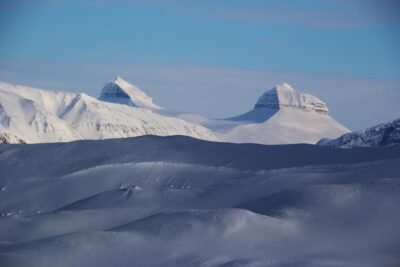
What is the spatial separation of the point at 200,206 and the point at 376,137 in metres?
68.8

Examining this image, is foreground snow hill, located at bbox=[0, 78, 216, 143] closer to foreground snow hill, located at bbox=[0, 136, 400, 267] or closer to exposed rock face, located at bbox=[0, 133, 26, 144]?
exposed rock face, located at bbox=[0, 133, 26, 144]

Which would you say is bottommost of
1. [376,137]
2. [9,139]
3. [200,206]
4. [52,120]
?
[52,120]

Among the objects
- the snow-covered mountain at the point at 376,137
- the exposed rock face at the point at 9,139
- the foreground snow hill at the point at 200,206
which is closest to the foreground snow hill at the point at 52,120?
the exposed rock face at the point at 9,139

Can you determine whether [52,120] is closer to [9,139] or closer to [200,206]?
[9,139]

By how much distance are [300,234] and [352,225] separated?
1.82m

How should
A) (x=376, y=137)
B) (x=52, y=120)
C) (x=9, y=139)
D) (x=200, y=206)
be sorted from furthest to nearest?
(x=52, y=120) < (x=376, y=137) < (x=9, y=139) < (x=200, y=206)

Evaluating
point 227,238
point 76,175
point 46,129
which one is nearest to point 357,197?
point 227,238

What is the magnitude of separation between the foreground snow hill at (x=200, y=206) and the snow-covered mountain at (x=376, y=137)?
51.7 metres

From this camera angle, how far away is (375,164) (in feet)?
141

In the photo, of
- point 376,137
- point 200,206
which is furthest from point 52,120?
point 200,206

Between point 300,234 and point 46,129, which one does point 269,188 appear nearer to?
point 300,234

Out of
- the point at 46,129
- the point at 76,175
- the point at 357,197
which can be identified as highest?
the point at 357,197

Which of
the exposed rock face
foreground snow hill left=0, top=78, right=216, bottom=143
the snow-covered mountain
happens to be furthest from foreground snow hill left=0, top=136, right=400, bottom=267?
foreground snow hill left=0, top=78, right=216, bottom=143

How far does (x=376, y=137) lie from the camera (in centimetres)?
10462
